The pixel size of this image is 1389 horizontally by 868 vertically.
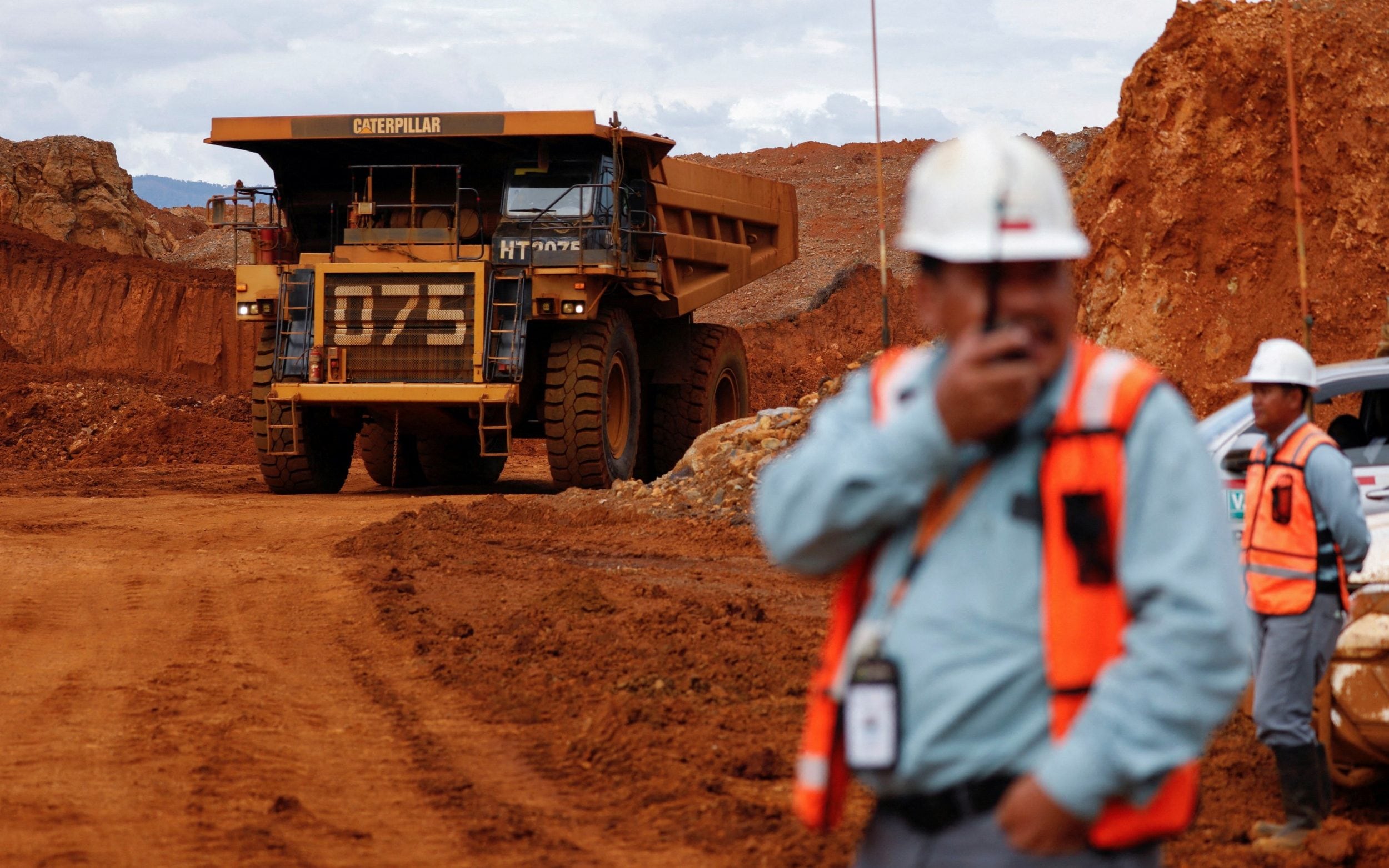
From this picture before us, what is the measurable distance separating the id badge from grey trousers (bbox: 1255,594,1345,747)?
138 inches

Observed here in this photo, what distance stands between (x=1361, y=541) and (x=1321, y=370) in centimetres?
284

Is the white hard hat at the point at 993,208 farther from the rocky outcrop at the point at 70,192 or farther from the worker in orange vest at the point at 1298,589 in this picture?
the rocky outcrop at the point at 70,192

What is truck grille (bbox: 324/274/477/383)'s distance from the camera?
52.5ft

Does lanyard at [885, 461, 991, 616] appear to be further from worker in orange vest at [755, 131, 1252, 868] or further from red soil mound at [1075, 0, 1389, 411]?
red soil mound at [1075, 0, 1389, 411]

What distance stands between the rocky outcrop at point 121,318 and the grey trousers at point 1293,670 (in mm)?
29772

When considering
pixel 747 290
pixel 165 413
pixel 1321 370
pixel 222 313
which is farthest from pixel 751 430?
pixel 747 290

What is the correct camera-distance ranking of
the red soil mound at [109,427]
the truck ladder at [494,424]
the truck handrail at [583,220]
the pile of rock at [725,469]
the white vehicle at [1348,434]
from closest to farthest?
the white vehicle at [1348,434], the truck ladder at [494,424], the pile of rock at [725,469], the truck handrail at [583,220], the red soil mound at [109,427]

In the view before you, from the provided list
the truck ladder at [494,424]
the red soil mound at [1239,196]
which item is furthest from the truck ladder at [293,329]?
the red soil mound at [1239,196]

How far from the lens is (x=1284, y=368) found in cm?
532

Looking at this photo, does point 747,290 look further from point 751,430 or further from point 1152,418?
point 1152,418

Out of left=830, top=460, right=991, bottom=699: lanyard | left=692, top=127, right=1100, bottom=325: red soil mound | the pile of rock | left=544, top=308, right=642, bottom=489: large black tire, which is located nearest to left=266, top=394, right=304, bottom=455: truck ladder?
left=544, top=308, right=642, bottom=489: large black tire

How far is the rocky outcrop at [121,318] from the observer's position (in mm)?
33406

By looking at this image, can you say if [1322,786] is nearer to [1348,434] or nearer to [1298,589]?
[1298,589]

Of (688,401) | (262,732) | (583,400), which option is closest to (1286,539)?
(262,732)
